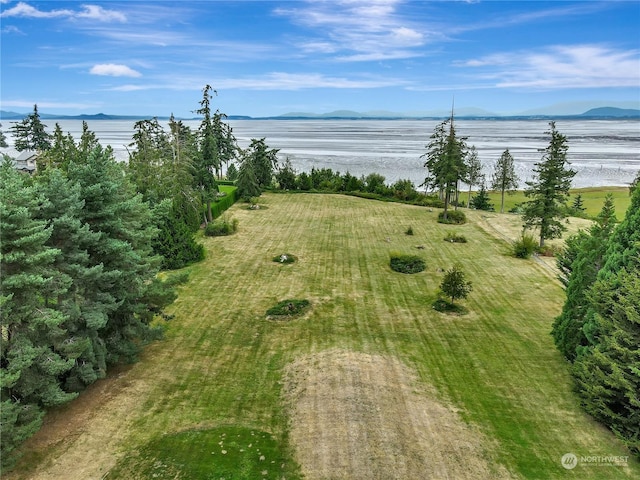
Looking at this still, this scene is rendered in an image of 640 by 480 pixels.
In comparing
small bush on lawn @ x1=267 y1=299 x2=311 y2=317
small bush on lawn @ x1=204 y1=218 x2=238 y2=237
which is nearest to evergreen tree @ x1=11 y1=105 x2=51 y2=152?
small bush on lawn @ x1=204 y1=218 x2=238 y2=237

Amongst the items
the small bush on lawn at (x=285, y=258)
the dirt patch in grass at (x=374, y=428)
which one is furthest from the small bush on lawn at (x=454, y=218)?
the dirt patch in grass at (x=374, y=428)

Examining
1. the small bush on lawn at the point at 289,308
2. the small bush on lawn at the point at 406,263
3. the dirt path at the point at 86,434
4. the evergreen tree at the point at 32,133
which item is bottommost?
the dirt path at the point at 86,434

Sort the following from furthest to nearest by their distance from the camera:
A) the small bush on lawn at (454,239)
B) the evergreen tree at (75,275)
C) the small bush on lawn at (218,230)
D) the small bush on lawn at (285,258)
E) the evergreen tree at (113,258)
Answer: the small bush on lawn at (218,230) → the small bush on lawn at (454,239) → the small bush on lawn at (285,258) → the evergreen tree at (113,258) → the evergreen tree at (75,275)

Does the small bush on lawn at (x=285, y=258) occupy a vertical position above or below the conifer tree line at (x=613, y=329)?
below

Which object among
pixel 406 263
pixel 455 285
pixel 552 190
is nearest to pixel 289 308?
pixel 455 285

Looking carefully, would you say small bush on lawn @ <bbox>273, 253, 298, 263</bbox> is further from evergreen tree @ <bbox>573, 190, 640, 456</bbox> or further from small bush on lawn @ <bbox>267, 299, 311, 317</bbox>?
evergreen tree @ <bbox>573, 190, 640, 456</bbox>

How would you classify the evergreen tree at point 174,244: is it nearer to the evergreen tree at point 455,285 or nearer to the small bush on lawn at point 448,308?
the small bush on lawn at point 448,308

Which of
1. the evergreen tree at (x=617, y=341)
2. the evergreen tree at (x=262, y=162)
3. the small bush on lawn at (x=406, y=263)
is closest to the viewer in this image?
the evergreen tree at (x=617, y=341)
